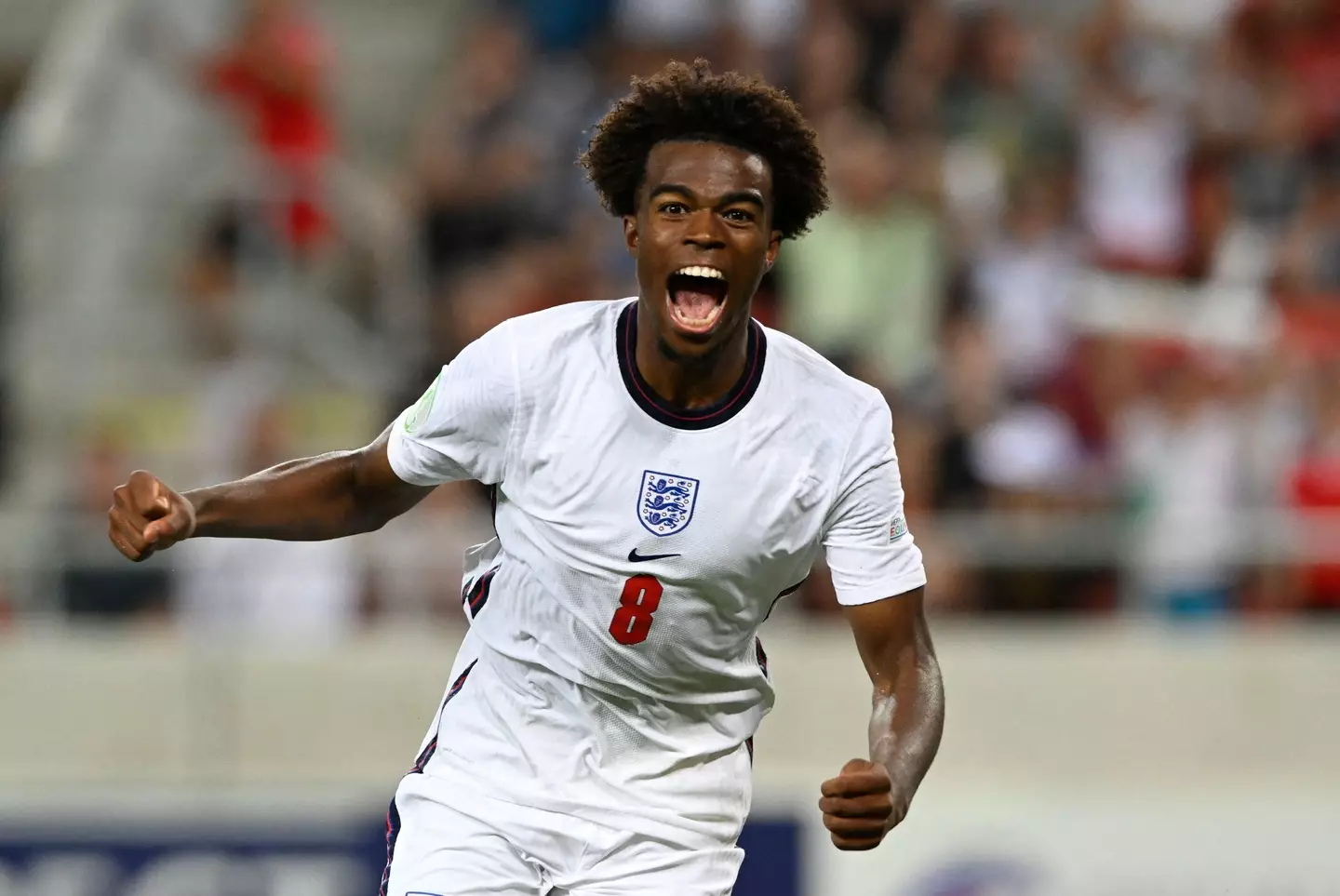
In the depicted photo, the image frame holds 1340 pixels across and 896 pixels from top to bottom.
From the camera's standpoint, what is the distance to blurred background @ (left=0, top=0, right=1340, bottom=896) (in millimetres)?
8125

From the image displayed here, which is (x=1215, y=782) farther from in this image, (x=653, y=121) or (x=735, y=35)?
(x=653, y=121)

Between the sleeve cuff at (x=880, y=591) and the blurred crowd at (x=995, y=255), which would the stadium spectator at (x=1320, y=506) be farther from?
the sleeve cuff at (x=880, y=591)

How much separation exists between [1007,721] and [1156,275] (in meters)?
2.33

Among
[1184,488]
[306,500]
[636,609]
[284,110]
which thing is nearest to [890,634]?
[636,609]

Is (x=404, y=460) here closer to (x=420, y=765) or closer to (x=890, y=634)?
(x=420, y=765)

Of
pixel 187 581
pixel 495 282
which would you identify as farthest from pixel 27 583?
pixel 495 282

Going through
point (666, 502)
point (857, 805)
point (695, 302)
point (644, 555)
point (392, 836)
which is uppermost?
point (695, 302)

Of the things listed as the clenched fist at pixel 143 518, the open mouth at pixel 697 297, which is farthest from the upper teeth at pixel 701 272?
the clenched fist at pixel 143 518

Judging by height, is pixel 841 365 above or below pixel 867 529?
above

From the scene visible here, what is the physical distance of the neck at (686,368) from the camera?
170 inches

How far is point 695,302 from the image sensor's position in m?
4.24

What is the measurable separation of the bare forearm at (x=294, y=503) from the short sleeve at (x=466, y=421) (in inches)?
5.1

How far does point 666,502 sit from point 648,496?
0.04 metres

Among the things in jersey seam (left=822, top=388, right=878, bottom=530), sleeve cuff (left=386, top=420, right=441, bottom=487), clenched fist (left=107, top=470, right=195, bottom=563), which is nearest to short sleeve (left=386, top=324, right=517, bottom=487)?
sleeve cuff (left=386, top=420, right=441, bottom=487)
